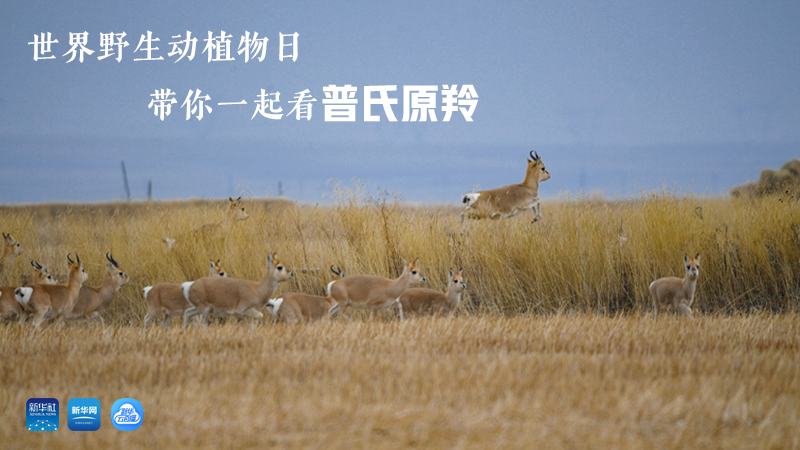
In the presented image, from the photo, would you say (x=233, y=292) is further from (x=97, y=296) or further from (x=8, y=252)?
(x=8, y=252)

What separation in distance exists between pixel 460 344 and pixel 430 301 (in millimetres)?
1940

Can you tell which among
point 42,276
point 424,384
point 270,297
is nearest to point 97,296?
point 42,276

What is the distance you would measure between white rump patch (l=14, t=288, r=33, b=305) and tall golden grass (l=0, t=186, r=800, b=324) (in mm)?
2214

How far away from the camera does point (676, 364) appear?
4.93m

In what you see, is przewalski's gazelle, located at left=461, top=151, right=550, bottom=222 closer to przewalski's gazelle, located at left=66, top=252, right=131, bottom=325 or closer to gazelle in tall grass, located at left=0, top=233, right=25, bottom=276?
przewalski's gazelle, located at left=66, top=252, right=131, bottom=325

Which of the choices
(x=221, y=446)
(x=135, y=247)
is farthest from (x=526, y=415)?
(x=135, y=247)

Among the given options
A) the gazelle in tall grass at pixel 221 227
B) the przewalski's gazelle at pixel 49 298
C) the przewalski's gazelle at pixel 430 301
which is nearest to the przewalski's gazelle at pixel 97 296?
the przewalski's gazelle at pixel 49 298

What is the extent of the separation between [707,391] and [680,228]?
16.6ft

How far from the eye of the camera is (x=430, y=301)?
7645 mm

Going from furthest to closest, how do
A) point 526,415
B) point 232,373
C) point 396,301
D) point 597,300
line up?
point 597,300, point 396,301, point 232,373, point 526,415

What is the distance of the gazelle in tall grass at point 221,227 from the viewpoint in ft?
34.1

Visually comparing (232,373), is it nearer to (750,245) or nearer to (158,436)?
(158,436)

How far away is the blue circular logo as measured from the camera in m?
3.71

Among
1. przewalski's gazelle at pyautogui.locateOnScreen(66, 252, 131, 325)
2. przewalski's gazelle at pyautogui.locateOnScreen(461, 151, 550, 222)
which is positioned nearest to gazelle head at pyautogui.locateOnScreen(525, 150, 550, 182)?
przewalski's gazelle at pyautogui.locateOnScreen(461, 151, 550, 222)
